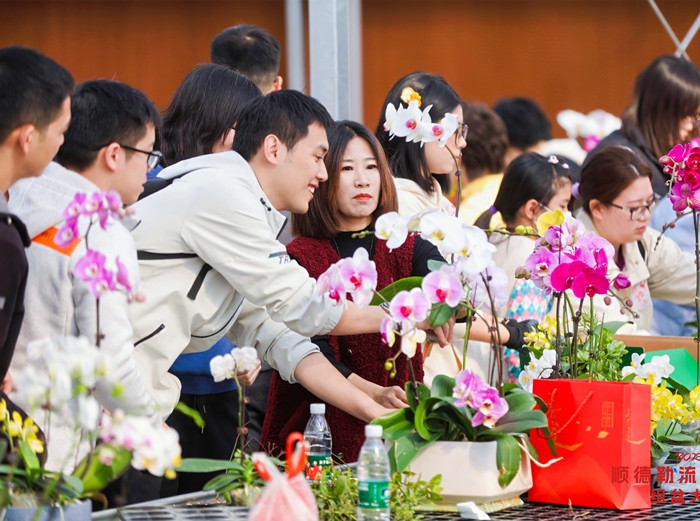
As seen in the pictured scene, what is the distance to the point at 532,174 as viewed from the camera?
132 inches

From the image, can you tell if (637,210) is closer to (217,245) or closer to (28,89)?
(217,245)

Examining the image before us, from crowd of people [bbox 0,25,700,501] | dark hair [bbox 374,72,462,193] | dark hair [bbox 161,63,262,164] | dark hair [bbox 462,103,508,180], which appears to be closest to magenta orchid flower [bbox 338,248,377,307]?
crowd of people [bbox 0,25,700,501]

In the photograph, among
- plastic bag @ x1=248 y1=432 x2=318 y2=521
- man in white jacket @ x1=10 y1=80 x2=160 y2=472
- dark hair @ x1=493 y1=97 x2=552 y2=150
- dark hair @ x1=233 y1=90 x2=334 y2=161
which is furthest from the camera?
dark hair @ x1=493 y1=97 x2=552 y2=150

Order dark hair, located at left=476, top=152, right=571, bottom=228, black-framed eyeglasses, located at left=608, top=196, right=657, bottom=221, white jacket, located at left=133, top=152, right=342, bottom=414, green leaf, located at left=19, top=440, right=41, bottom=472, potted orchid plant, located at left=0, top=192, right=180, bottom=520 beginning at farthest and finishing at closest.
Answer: dark hair, located at left=476, top=152, right=571, bottom=228
black-framed eyeglasses, located at left=608, top=196, right=657, bottom=221
white jacket, located at left=133, top=152, right=342, bottom=414
green leaf, located at left=19, top=440, right=41, bottom=472
potted orchid plant, located at left=0, top=192, right=180, bottom=520

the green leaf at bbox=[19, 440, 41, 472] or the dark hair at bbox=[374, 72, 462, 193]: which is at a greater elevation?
the dark hair at bbox=[374, 72, 462, 193]

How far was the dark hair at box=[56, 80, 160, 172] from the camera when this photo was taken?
75.7 inches

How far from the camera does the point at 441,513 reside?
5.50ft

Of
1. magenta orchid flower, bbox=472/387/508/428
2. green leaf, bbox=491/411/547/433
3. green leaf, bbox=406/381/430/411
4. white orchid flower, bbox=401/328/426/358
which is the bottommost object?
green leaf, bbox=491/411/547/433

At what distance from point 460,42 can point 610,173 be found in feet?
13.5

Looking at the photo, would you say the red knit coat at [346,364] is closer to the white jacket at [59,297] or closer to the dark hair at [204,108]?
the dark hair at [204,108]

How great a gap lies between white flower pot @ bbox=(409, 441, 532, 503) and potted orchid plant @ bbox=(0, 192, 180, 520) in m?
0.50

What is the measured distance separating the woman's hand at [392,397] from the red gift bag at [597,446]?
0.33 meters

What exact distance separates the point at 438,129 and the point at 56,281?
0.79 meters

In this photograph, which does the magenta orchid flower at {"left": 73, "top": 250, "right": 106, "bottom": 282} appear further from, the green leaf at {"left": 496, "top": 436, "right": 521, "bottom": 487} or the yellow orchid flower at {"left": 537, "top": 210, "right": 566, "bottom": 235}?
the yellow orchid flower at {"left": 537, "top": 210, "right": 566, "bottom": 235}
